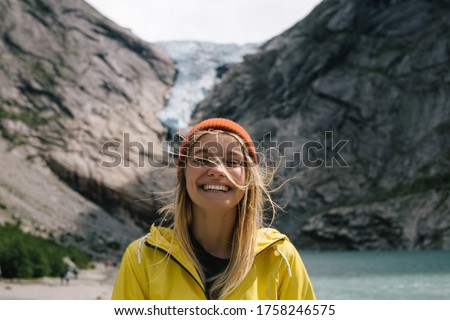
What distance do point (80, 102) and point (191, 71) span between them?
3829 centimetres

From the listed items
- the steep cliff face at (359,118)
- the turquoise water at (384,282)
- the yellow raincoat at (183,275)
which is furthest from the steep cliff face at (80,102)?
the yellow raincoat at (183,275)

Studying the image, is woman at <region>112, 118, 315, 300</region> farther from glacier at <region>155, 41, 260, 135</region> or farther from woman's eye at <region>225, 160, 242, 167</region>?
glacier at <region>155, 41, 260, 135</region>

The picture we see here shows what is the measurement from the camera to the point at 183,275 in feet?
10.6

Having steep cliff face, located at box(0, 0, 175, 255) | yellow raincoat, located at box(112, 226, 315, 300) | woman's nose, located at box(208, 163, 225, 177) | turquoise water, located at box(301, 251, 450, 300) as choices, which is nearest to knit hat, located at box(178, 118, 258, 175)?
woman's nose, located at box(208, 163, 225, 177)

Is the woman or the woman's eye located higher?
the woman's eye

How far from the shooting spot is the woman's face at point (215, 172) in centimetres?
334

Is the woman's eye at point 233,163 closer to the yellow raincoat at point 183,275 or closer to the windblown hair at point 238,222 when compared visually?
the windblown hair at point 238,222

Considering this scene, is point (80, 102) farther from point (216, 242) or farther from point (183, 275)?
point (183, 275)

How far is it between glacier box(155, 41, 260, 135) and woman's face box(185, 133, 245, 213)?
91.5 metres

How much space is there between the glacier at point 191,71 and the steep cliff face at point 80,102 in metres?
3.68

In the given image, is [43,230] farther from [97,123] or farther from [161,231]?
[161,231]

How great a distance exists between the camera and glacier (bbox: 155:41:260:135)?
102 meters

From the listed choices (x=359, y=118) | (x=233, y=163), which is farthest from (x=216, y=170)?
(x=359, y=118)

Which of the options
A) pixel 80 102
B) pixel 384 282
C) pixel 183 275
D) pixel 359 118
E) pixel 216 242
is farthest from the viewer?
pixel 359 118
